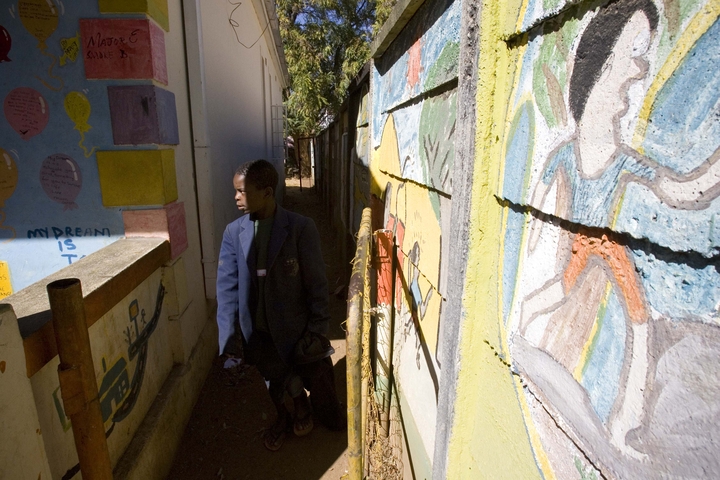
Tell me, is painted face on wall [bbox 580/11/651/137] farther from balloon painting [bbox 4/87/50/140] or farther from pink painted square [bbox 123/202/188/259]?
balloon painting [bbox 4/87/50/140]

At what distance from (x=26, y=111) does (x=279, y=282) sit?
1.95 metres

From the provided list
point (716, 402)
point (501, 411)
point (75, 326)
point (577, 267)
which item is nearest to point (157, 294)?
point (75, 326)

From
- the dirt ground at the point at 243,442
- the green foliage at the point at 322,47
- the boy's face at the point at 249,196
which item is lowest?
the dirt ground at the point at 243,442

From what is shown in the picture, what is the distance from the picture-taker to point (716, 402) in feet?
1.76

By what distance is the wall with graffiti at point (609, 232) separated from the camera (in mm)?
556

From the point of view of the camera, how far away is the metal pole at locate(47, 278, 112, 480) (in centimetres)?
160

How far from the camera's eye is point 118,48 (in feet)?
8.29

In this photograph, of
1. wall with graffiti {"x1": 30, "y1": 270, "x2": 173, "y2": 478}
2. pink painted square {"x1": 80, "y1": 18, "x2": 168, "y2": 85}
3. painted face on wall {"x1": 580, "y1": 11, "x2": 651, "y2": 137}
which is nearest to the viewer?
painted face on wall {"x1": 580, "y1": 11, "x2": 651, "y2": 137}

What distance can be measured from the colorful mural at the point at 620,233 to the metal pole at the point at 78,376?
1.68 m

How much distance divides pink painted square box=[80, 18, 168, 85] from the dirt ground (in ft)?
8.63

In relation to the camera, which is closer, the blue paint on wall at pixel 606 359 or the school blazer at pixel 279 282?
the blue paint on wall at pixel 606 359

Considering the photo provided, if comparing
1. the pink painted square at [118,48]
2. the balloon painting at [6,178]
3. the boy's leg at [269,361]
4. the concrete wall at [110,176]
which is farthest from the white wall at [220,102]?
the boy's leg at [269,361]

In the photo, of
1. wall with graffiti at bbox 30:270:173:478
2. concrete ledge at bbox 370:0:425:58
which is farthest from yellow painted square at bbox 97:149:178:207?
concrete ledge at bbox 370:0:425:58

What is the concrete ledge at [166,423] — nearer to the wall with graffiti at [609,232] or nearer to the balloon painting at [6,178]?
the balloon painting at [6,178]
